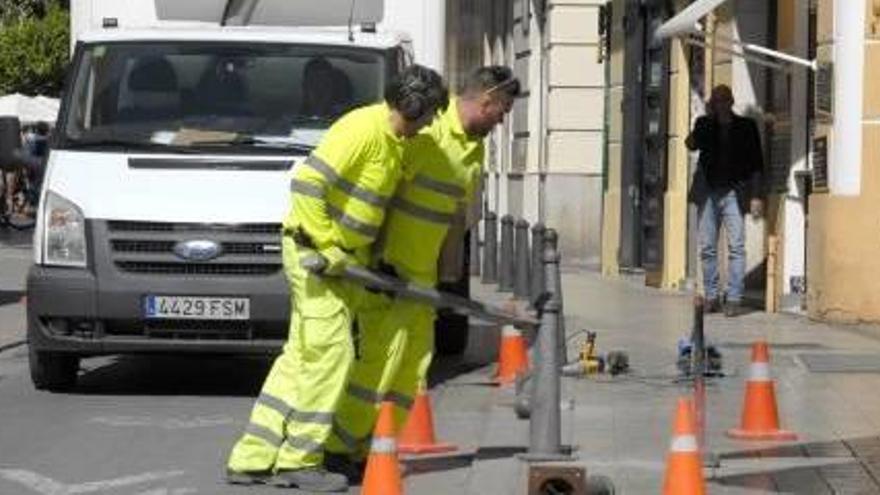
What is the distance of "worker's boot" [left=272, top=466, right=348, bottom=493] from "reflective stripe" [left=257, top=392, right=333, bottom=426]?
0.23m

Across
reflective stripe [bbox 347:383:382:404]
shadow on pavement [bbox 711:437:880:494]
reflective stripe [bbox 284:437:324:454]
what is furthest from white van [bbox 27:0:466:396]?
shadow on pavement [bbox 711:437:880:494]

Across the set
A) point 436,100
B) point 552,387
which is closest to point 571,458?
point 552,387

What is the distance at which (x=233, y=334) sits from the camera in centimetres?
1217

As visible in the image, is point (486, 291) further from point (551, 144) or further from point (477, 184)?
point (477, 184)

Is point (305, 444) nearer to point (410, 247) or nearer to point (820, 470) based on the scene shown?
point (410, 247)

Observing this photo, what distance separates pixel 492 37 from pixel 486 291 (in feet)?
46.8

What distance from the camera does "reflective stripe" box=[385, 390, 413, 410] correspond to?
9.45 m

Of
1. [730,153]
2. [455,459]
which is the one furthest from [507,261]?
[455,459]

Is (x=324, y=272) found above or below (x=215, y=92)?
below

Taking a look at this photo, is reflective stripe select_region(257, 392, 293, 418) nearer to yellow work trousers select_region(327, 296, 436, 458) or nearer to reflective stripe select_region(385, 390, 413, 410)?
yellow work trousers select_region(327, 296, 436, 458)

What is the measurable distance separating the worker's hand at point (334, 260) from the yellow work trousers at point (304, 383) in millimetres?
81

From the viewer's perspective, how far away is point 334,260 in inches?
352

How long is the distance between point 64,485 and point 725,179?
374 inches

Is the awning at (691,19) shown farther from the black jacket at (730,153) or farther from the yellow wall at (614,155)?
the yellow wall at (614,155)
